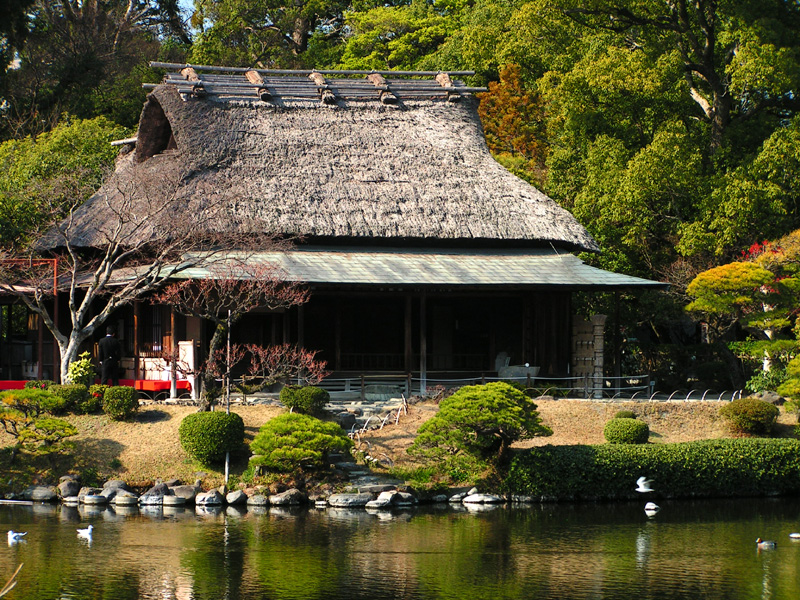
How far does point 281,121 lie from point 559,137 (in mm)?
9607

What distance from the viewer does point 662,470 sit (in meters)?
21.3

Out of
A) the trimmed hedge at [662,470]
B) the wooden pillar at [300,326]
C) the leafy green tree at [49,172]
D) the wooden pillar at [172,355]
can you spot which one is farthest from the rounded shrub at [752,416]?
the leafy green tree at [49,172]

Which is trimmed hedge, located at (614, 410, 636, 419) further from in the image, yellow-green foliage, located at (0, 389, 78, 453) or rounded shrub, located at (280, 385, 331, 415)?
yellow-green foliage, located at (0, 389, 78, 453)

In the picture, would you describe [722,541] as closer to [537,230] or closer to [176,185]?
[537,230]

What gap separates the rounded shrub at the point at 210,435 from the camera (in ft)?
68.9

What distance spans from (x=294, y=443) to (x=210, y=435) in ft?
6.03

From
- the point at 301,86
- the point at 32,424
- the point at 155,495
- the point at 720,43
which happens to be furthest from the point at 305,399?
the point at 720,43

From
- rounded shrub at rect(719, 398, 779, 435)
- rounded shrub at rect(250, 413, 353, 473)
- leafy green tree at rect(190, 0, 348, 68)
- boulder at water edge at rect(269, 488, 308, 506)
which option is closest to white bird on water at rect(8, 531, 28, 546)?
boulder at water edge at rect(269, 488, 308, 506)

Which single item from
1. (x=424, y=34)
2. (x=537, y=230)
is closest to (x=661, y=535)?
(x=537, y=230)

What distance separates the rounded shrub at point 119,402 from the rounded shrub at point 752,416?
13.7 meters

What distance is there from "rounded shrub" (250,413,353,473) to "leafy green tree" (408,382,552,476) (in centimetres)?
182

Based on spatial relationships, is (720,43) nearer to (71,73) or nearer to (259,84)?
(259,84)

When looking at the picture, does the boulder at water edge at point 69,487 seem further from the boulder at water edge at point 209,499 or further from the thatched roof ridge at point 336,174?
the thatched roof ridge at point 336,174

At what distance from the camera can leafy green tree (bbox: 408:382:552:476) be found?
67.8 ft
